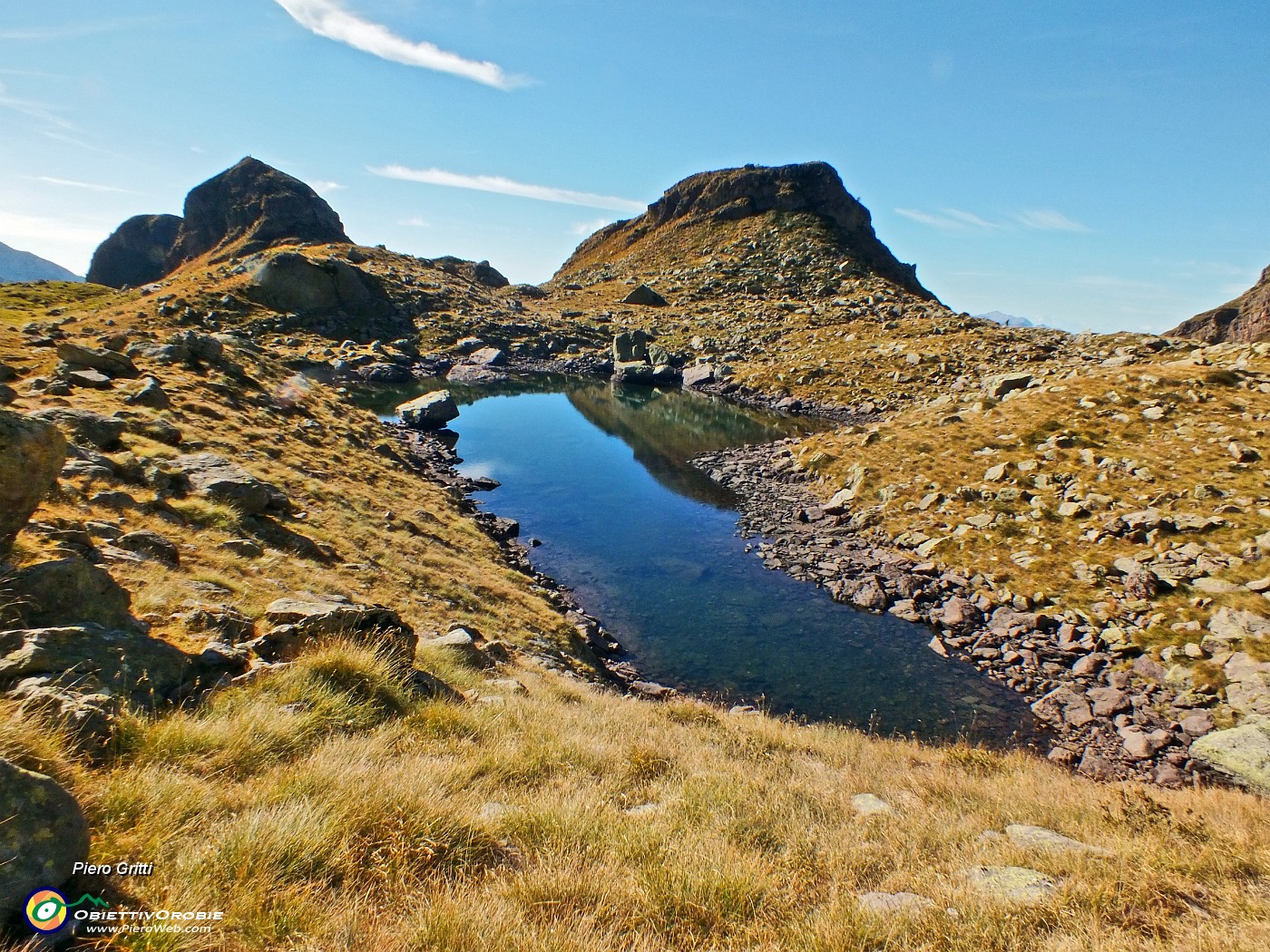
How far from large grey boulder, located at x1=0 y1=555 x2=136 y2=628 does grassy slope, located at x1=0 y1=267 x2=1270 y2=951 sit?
0.92 meters

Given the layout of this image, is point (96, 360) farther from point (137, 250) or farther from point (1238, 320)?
point (1238, 320)

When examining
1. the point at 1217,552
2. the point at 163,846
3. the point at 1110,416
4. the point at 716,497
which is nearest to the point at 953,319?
the point at 1110,416

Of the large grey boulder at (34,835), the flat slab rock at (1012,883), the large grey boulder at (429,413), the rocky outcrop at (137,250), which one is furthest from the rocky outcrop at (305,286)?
the rocky outcrop at (137,250)

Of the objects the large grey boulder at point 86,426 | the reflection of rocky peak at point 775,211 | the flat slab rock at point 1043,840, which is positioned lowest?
the flat slab rock at point 1043,840

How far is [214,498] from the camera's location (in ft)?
48.7

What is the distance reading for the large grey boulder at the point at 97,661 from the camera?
5504 mm

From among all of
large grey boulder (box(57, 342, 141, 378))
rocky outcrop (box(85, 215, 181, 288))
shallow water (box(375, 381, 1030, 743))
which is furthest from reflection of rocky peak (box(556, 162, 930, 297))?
large grey boulder (box(57, 342, 141, 378))

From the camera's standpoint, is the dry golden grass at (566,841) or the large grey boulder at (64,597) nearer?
the dry golden grass at (566,841)

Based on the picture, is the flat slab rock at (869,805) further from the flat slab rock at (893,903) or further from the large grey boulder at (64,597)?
the large grey boulder at (64,597)

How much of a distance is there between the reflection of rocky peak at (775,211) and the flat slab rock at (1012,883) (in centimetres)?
12842

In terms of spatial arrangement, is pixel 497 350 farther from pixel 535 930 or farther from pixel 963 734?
pixel 535 930

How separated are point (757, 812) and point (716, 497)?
92.7 feet

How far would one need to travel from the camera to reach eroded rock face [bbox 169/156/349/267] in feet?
412

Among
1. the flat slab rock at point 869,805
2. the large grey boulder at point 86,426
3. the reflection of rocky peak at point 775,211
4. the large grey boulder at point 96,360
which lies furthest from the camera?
the reflection of rocky peak at point 775,211
